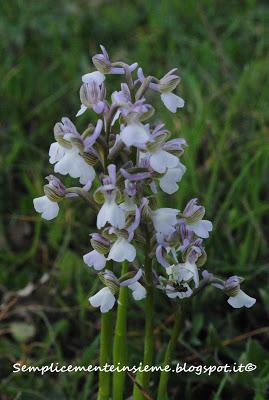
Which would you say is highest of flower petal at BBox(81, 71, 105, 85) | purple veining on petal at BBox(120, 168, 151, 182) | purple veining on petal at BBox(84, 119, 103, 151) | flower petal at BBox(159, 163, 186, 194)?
flower petal at BBox(81, 71, 105, 85)

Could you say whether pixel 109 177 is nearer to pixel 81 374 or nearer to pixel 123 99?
pixel 123 99

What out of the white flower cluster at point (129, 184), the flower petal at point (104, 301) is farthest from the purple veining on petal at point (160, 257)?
the flower petal at point (104, 301)

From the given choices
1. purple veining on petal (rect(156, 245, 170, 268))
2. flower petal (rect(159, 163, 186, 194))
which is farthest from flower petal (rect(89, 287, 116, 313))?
flower petal (rect(159, 163, 186, 194))

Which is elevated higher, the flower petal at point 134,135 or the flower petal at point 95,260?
the flower petal at point 134,135

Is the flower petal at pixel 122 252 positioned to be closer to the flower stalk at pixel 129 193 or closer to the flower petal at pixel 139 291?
the flower stalk at pixel 129 193

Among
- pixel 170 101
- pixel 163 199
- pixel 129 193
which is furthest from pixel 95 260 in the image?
pixel 163 199

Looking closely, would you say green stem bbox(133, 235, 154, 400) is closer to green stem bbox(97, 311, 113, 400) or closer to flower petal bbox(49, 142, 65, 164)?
green stem bbox(97, 311, 113, 400)

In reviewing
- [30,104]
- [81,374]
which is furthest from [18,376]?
[30,104]
